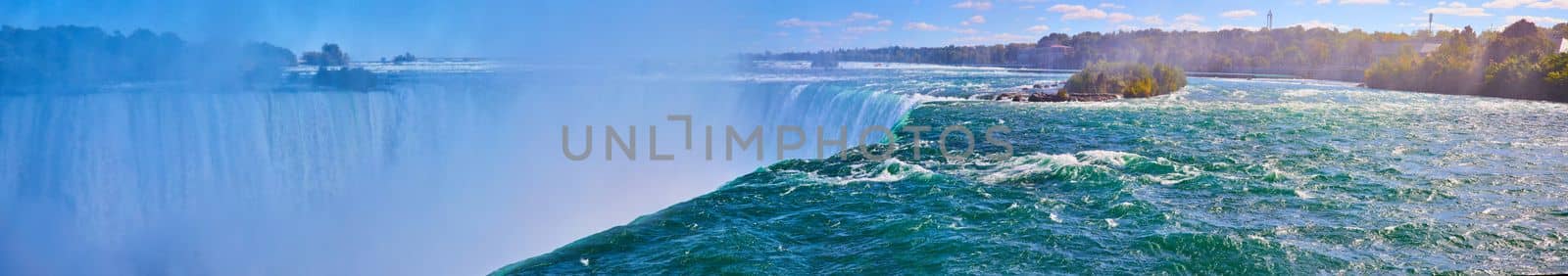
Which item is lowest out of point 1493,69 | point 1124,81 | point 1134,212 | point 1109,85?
point 1134,212

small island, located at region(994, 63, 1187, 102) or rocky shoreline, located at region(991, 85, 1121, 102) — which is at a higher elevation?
small island, located at region(994, 63, 1187, 102)

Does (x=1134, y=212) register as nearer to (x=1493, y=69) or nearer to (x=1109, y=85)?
(x=1109, y=85)

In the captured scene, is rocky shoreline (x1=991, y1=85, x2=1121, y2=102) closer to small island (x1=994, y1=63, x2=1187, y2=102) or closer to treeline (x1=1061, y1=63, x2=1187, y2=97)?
small island (x1=994, y1=63, x2=1187, y2=102)

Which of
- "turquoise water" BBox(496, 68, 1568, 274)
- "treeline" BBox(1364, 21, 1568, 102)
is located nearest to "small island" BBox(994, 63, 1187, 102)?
"treeline" BBox(1364, 21, 1568, 102)

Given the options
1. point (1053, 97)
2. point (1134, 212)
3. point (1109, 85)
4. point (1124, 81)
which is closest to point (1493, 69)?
point (1124, 81)

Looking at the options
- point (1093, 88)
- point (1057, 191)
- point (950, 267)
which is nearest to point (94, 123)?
point (950, 267)

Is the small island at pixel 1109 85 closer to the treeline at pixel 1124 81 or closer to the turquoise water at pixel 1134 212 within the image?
the treeline at pixel 1124 81

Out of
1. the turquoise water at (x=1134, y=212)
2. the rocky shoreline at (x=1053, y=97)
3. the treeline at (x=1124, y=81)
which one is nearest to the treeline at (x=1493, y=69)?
the treeline at (x=1124, y=81)
